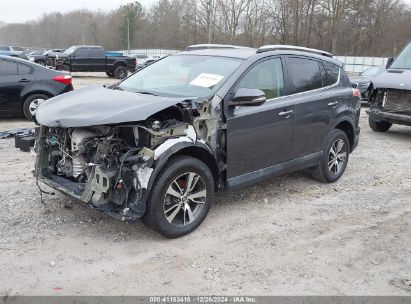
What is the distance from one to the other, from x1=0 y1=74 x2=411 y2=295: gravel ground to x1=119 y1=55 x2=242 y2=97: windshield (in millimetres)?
1419

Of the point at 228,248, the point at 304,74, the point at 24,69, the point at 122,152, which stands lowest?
the point at 228,248

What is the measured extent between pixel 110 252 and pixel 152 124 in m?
1.24

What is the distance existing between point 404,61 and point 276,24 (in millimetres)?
57288

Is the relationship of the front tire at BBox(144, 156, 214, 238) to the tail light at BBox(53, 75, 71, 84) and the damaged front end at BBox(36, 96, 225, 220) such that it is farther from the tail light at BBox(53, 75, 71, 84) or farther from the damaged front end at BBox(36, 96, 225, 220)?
the tail light at BBox(53, 75, 71, 84)

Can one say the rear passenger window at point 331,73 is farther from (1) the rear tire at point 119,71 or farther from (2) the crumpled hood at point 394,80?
(1) the rear tire at point 119,71

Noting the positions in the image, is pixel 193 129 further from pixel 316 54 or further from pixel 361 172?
pixel 361 172

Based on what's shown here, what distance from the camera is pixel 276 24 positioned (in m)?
64.6

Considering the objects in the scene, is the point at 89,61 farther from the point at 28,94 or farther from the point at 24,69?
the point at 28,94

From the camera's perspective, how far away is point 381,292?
3.55m

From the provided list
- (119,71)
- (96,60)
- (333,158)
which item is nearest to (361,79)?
(333,158)

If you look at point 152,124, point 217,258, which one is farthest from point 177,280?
point 152,124

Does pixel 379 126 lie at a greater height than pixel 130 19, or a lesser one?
lesser

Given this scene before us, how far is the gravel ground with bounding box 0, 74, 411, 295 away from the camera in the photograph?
354 centimetres

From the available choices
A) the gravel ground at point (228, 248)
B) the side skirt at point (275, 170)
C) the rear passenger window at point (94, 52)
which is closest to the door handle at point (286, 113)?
the side skirt at point (275, 170)
